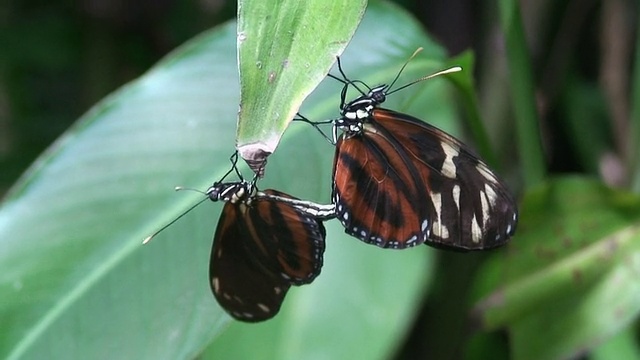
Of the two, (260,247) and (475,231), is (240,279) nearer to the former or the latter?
(260,247)

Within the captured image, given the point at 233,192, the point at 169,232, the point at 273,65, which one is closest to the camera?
the point at 273,65

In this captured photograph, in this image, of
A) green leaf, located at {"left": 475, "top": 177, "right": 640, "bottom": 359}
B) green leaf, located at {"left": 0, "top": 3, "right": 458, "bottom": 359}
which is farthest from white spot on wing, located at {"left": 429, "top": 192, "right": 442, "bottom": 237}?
green leaf, located at {"left": 475, "top": 177, "right": 640, "bottom": 359}

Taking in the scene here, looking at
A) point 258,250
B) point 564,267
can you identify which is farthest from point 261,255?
point 564,267

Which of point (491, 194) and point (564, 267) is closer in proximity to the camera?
point (491, 194)

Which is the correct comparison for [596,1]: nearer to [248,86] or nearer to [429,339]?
[429,339]

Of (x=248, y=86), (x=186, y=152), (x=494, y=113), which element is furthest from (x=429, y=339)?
(x=248, y=86)

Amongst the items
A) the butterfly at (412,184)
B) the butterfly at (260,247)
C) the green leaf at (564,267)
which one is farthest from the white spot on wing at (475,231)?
the green leaf at (564,267)

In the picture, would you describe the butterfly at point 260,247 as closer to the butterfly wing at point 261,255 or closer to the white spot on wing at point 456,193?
the butterfly wing at point 261,255

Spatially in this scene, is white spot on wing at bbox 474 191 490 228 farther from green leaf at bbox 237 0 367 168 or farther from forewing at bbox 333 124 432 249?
green leaf at bbox 237 0 367 168
